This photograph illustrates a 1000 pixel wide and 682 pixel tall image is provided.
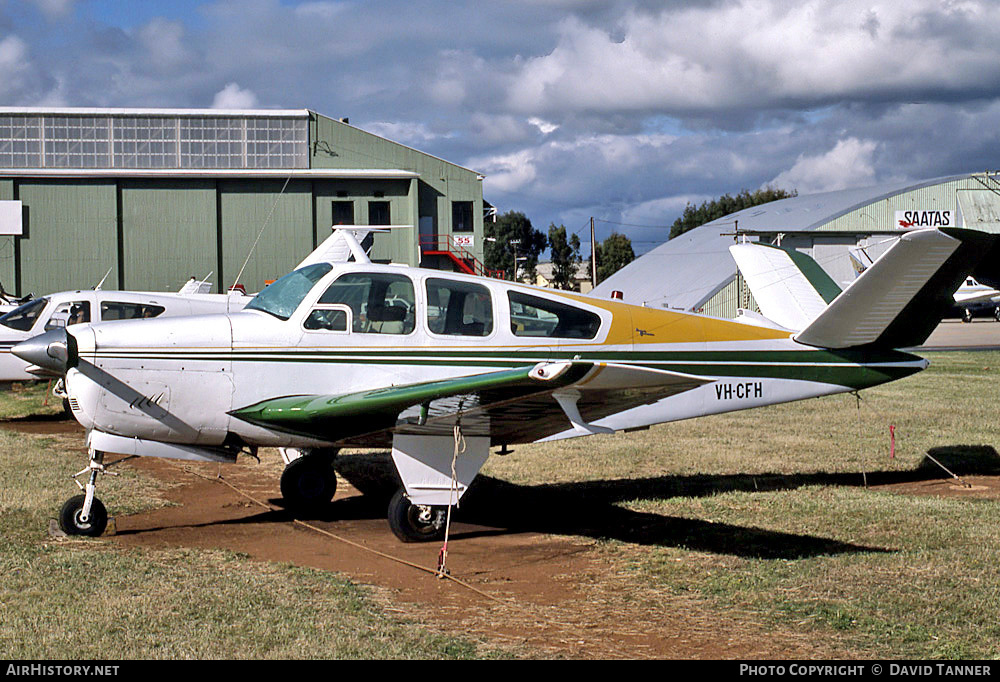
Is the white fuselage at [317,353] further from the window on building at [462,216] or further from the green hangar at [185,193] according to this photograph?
the window on building at [462,216]

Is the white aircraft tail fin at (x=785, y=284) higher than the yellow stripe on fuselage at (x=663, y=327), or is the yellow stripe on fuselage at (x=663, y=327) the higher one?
the white aircraft tail fin at (x=785, y=284)

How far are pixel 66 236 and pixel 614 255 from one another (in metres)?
62.2

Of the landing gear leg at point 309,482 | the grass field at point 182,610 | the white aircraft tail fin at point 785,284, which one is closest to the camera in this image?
the grass field at point 182,610

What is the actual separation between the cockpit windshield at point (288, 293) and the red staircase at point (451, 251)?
1370 inches

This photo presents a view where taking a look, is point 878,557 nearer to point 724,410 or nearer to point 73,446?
point 724,410

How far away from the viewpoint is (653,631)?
539cm

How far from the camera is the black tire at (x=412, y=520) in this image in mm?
7688

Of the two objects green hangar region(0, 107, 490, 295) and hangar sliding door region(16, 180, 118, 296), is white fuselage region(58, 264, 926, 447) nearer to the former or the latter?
green hangar region(0, 107, 490, 295)

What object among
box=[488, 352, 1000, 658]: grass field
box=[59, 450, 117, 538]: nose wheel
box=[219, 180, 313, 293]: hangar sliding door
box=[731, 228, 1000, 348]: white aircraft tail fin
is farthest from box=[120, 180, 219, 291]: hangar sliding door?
box=[731, 228, 1000, 348]: white aircraft tail fin

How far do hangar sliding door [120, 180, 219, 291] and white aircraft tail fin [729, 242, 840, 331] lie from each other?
3236cm

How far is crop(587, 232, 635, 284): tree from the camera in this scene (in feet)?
302

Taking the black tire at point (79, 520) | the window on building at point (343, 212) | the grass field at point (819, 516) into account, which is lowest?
the grass field at point (819, 516)

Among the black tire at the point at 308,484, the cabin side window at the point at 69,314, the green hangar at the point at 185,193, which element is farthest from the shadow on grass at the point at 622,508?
the green hangar at the point at 185,193

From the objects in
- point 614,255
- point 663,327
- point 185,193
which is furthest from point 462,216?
point 614,255
